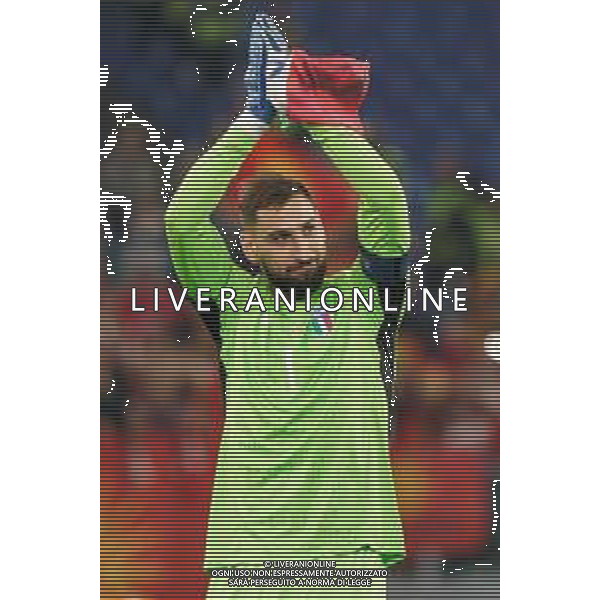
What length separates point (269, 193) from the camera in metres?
4.55

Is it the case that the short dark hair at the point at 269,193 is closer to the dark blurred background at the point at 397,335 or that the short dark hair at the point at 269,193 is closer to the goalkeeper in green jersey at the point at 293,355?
the goalkeeper in green jersey at the point at 293,355

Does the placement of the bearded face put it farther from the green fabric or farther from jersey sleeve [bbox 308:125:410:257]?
jersey sleeve [bbox 308:125:410:257]

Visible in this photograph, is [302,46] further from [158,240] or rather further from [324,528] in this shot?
[324,528]

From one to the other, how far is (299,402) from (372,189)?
119cm

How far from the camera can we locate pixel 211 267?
4.55 metres

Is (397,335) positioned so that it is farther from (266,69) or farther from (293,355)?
(266,69)

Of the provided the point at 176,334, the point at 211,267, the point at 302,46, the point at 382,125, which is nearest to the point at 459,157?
the point at 382,125

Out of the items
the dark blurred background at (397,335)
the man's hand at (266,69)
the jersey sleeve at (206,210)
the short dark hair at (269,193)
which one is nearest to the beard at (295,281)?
the jersey sleeve at (206,210)

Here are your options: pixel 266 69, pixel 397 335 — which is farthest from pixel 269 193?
pixel 397 335

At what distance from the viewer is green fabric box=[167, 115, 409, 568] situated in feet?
14.7

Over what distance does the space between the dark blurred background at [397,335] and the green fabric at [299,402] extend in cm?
10

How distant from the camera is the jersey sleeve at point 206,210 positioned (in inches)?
179

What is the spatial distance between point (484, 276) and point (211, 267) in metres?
1.45

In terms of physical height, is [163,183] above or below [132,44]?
below
